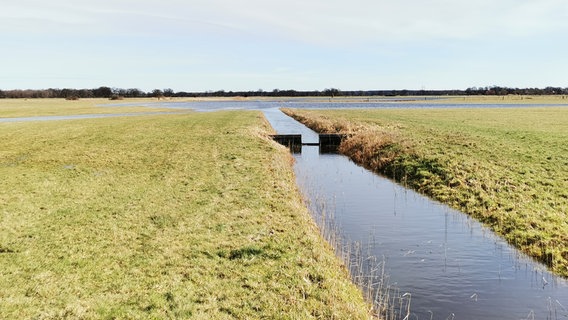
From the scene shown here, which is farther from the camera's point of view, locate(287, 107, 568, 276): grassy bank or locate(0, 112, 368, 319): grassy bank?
locate(287, 107, 568, 276): grassy bank

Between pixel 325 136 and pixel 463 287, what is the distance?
3238 cm

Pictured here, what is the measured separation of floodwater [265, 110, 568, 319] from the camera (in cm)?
988

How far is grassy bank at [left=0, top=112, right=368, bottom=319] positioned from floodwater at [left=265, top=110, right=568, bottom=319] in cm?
188

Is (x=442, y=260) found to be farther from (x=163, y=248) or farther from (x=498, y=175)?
(x=498, y=175)

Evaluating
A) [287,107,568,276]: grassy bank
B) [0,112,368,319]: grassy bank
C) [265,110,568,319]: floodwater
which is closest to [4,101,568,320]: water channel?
[265,110,568,319]: floodwater

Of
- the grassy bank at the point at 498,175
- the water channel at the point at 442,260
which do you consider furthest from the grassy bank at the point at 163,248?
the grassy bank at the point at 498,175

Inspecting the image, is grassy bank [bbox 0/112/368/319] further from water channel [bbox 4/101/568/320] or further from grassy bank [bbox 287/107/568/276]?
grassy bank [bbox 287/107/568/276]

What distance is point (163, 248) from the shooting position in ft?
38.3

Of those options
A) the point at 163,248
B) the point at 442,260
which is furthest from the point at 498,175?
the point at 163,248

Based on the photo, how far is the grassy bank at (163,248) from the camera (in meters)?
8.63

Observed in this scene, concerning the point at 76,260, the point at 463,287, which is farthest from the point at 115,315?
the point at 463,287

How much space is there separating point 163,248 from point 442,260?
27.7ft

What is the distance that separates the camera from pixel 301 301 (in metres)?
8.92

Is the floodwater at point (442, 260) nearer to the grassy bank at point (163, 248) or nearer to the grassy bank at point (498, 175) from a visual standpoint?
the grassy bank at point (498, 175)
